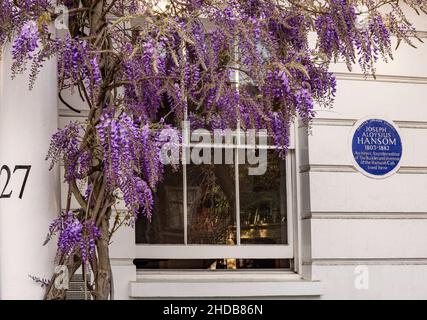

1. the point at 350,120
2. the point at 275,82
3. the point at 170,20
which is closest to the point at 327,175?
the point at 350,120

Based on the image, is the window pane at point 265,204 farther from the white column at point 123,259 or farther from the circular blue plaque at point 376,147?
the white column at point 123,259

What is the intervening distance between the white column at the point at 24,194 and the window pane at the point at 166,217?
2.06 metres

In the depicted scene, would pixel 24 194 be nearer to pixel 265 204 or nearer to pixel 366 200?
pixel 265 204

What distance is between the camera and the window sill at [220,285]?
771 centimetres

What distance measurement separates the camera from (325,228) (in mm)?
8305

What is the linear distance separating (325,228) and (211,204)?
1167 millimetres

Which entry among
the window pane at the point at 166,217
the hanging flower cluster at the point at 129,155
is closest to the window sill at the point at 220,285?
the window pane at the point at 166,217

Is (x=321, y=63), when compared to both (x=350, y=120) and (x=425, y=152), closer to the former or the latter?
(x=350, y=120)

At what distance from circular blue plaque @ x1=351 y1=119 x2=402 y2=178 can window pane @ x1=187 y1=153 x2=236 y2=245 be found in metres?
1.36

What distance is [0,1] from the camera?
5637 millimetres

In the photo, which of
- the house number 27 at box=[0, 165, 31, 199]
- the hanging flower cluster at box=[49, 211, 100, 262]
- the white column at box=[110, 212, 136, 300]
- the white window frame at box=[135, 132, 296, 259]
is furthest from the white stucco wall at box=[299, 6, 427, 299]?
the house number 27 at box=[0, 165, 31, 199]
